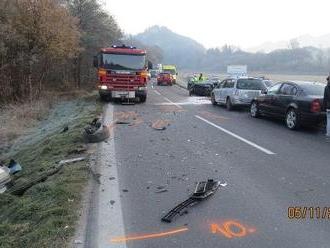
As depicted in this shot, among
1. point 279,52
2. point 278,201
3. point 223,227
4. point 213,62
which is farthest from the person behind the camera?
point 213,62

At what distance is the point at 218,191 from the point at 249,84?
1474cm

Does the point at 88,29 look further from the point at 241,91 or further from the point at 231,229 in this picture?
the point at 231,229

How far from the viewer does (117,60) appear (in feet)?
81.5

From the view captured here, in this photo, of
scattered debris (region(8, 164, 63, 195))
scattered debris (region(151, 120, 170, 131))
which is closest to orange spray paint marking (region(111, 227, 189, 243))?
scattered debris (region(8, 164, 63, 195))

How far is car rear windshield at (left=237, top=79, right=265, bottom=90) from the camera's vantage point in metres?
21.3

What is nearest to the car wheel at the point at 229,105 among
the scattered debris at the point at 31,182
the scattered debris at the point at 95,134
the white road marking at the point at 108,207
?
the scattered debris at the point at 95,134

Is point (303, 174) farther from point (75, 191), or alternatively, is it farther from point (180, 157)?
point (75, 191)

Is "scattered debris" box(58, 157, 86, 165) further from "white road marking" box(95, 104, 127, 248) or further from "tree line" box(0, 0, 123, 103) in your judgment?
"tree line" box(0, 0, 123, 103)

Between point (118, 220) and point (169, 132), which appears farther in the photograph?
point (169, 132)

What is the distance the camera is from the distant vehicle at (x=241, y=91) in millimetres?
21047

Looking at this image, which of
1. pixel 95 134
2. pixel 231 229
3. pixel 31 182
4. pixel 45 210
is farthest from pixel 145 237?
pixel 95 134

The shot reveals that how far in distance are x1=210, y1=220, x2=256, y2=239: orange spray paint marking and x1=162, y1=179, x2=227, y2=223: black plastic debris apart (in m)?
0.59

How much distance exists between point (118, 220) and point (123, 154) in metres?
4.31

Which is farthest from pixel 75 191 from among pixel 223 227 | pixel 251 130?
pixel 251 130
